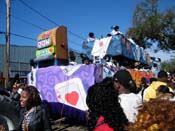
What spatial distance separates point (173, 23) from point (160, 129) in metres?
23.9

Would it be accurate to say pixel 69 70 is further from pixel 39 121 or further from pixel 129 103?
pixel 129 103

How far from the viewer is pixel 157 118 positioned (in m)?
2.73

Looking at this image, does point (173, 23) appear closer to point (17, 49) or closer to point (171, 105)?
point (17, 49)

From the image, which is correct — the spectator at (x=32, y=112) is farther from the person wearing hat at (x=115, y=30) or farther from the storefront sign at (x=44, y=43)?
the person wearing hat at (x=115, y=30)

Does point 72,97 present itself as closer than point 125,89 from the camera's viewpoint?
No

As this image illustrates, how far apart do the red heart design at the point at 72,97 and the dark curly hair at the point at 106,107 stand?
7807 mm

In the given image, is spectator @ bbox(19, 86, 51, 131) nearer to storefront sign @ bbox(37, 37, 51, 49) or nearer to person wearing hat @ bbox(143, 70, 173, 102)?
person wearing hat @ bbox(143, 70, 173, 102)

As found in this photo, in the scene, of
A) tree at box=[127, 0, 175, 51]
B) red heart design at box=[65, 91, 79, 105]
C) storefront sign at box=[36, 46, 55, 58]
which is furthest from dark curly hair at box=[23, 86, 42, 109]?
tree at box=[127, 0, 175, 51]

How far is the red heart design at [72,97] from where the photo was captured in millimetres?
11428

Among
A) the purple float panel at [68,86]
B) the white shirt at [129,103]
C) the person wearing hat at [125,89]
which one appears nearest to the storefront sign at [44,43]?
the purple float panel at [68,86]

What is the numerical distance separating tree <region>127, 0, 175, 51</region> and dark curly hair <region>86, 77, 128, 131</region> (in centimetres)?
2222

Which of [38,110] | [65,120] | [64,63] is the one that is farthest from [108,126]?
[64,63]

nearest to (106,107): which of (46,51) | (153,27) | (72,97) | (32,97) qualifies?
(32,97)

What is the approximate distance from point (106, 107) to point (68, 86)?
8201 mm
